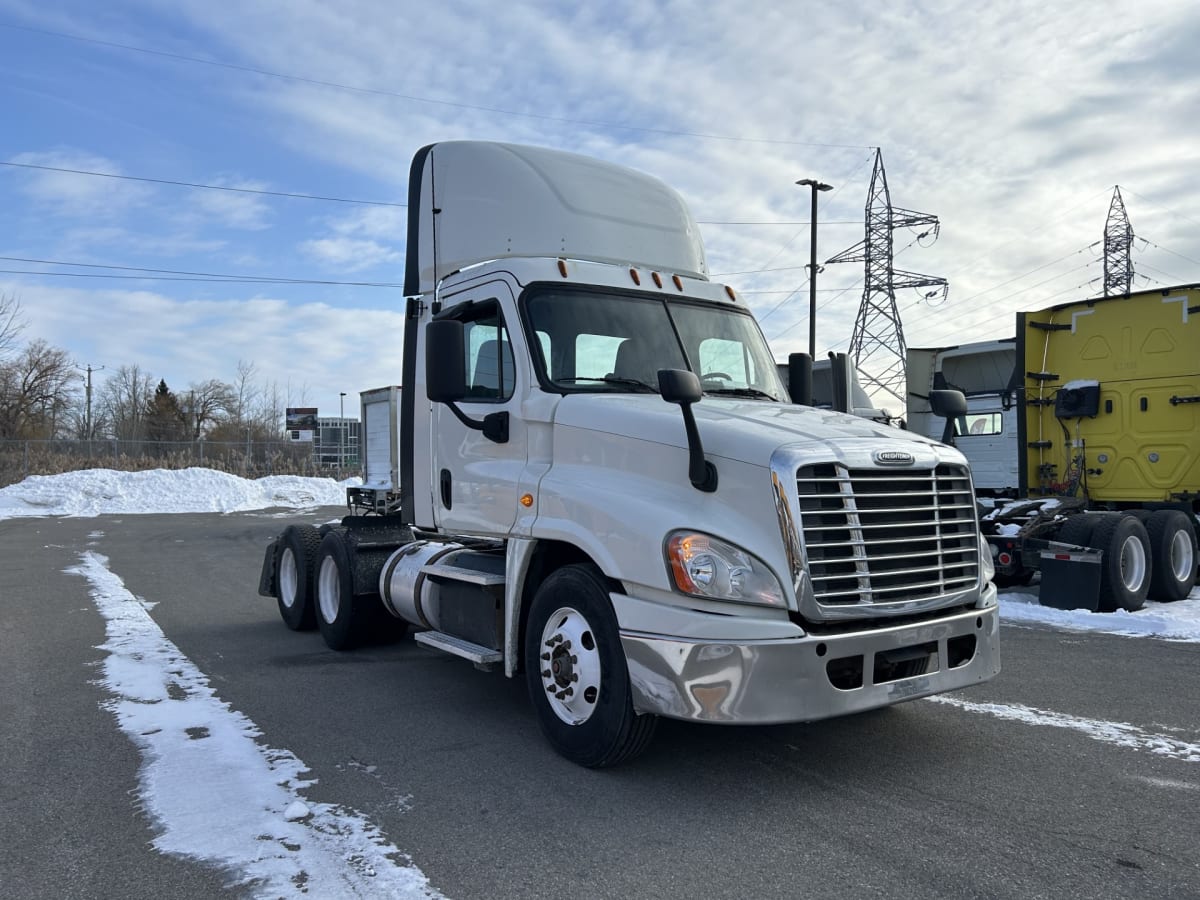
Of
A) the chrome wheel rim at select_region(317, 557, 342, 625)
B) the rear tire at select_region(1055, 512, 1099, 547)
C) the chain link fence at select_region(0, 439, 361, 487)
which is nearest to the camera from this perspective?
the chrome wheel rim at select_region(317, 557, 342, 625)

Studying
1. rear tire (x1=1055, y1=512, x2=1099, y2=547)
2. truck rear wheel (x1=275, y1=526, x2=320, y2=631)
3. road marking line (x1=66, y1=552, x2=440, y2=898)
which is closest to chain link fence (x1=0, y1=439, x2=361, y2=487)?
truck rear wheel (x1=275, y1=526, x2=320, y2=631)

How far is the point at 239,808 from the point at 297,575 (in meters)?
4.71

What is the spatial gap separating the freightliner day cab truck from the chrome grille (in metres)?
0.01

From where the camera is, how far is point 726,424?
4.52 meters

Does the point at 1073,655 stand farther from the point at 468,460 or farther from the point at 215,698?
the point at 215,698

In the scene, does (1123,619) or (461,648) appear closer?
(461,648)

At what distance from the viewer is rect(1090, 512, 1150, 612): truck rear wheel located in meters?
9.38

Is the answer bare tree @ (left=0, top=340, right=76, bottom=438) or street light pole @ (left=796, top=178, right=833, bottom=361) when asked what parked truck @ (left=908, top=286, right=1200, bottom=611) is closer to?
street light pole @ (left=796, top=178, right=833, bottom=361)

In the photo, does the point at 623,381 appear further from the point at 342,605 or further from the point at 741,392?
the point at 342,605

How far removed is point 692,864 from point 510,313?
10.7 ft

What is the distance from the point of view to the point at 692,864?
3.51 m

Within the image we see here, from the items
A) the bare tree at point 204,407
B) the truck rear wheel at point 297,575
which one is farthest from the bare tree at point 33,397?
the truck rear wheel at point 297,575

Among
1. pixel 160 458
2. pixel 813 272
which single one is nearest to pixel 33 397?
pixel 160 458

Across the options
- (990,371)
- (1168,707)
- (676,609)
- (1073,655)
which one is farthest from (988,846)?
(990,371)
